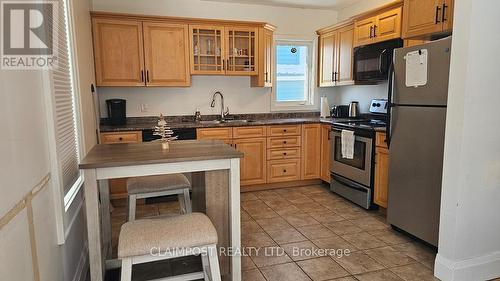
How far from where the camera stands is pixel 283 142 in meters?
4.39

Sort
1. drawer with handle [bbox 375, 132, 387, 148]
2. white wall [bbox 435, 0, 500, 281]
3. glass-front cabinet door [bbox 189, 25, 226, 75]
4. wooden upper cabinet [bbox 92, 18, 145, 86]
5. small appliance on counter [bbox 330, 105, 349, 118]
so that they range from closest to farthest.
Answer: white wall [bbox 435, 0, 500, 281] < drawer with handle [bbox 375, 132, 387, 148] < wooden upper cabinet [bbox 92, 18, 145, 86] < glass-front cabinet door [bbox 189, 25, 226, 75] < small appliance on counter [bbox 330, 105, 349, 118]

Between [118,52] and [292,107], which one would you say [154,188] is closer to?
[118,52]

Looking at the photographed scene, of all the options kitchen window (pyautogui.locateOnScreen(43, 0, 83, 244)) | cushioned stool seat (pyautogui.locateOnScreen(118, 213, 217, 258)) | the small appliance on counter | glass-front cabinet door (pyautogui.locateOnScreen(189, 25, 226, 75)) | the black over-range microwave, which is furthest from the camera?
the small appliance on counter

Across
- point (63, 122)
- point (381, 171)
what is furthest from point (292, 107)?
point (63, 122)

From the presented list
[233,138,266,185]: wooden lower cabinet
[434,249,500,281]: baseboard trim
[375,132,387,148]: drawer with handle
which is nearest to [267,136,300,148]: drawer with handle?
[233,138,266,185]: wooden lower cabinet

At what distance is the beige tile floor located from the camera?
237 centimetres

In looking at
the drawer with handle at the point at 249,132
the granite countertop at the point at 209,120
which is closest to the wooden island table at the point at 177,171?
the granite countertop at the point at 209,120

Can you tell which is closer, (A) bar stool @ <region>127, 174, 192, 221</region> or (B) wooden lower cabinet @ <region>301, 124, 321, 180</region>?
(A) bar stool @ <region>127, 174, 192, 221</region>

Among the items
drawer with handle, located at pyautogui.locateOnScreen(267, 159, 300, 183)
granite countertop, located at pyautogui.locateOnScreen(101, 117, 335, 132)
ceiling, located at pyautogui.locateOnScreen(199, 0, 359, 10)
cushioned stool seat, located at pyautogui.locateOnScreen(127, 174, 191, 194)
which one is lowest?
drawer with handle, located at pyautogui.locateOnScreen(267, 159, 300, 183)

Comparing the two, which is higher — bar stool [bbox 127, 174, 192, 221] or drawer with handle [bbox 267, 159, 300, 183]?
bar stool [bbox 127, 174, 192, 221]

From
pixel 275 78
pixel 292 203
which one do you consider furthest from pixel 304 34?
pixel 292 203

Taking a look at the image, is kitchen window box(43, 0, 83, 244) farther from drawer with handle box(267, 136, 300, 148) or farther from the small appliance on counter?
the small appliance on counter

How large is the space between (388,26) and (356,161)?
1.53 meters

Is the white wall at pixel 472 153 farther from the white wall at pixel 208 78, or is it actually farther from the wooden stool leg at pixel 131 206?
the white wall at pixel 208 78
